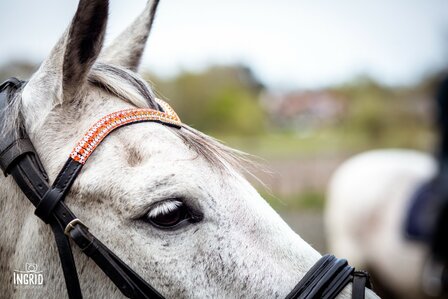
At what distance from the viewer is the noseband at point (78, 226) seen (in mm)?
1751

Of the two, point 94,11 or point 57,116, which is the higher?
point 94,11

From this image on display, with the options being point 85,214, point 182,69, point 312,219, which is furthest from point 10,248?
point 182,69

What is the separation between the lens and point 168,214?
177cm

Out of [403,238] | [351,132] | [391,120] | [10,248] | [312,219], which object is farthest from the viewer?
[351,132]

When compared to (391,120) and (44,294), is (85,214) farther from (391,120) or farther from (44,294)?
(391,120)

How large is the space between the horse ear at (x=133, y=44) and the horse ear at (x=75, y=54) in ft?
1.58

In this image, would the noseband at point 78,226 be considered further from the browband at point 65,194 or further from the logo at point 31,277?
the logo at point 31,277

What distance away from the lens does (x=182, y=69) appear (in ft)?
80.9

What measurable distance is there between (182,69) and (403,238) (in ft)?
65.6

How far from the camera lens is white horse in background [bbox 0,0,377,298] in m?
1.77

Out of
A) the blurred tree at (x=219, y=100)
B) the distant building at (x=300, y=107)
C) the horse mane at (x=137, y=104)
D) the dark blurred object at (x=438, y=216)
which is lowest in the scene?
the distant building at (x=300, y=107)

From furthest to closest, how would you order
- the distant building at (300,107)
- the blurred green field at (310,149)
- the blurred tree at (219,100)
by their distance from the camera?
the distant building at (300,107) < the blurred tree at (219,100) < the blurred green field at (310,149)

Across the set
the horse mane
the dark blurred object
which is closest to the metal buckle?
the horse mane

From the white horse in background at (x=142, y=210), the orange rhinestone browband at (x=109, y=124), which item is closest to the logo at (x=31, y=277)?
the white horse in background at (x=142, y=210)
